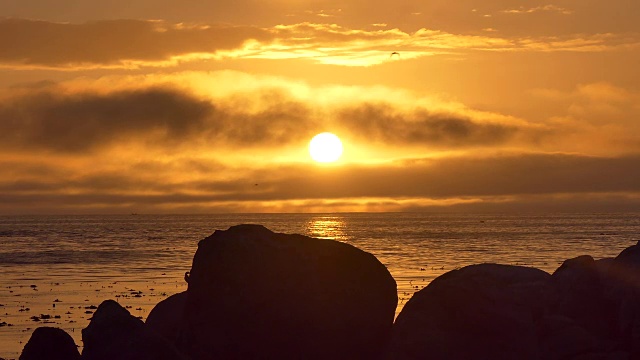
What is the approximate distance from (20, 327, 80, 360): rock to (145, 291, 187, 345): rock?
2451mm

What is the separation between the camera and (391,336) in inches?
794

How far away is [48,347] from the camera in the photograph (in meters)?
20.6

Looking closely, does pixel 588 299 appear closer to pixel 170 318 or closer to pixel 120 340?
pixel 170 318

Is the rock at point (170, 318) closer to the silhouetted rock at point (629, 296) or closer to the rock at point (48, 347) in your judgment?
the rock at point (48, 347)

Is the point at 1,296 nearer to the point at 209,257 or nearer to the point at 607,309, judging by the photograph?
the point at 209,257

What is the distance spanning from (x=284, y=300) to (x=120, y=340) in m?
3.63

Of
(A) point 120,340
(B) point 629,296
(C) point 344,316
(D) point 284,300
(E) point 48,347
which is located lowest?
(E) point 48,347

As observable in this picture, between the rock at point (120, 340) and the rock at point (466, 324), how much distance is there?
4845mm

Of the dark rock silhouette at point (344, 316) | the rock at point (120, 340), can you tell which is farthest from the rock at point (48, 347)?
the rock at point (120, 340)

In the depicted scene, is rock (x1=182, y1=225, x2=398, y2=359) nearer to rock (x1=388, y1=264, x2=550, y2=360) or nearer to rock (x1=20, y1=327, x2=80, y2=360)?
rock (x1=388, y1=264, x2=550, y2=360)

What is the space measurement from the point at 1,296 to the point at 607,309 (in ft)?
98.6

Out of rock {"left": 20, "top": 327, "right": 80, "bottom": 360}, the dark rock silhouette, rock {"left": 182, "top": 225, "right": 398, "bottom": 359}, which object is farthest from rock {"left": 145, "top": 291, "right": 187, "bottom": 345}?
rock {"left": 20, "top": 327, "right": 80, "bottom": 360}

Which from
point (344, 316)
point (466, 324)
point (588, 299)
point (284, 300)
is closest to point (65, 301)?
point (284, 300)

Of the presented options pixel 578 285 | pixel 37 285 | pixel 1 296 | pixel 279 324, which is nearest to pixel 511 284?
pixel 578 285
